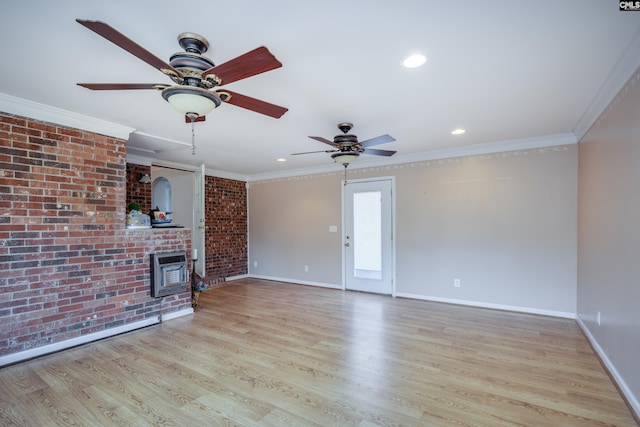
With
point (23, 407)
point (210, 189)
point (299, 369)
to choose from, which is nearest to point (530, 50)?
point (299, 369)

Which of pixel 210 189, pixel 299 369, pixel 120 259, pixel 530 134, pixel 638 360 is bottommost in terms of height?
pixel 299 369

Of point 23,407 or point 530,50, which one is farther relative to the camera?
point 23,407

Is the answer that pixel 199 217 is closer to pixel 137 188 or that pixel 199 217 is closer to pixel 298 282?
pixel 137 188

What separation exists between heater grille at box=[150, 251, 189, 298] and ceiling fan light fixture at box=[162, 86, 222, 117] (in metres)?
2.57

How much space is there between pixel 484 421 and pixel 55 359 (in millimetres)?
3631

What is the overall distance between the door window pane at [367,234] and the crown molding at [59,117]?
11.9 ft

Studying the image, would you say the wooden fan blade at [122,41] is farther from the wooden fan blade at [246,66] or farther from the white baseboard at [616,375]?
the white baseboard at [616,375]

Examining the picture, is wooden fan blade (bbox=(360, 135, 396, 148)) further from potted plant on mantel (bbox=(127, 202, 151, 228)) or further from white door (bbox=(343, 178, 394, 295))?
potted plant on mantel (bbox=(127, 202, 151, 228))

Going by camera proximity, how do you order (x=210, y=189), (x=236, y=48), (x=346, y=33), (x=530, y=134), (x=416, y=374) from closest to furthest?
(x=346, y=33), (x=236, y=48), (x=416, y=374), (x=530, y=134), (x=210, y=189)

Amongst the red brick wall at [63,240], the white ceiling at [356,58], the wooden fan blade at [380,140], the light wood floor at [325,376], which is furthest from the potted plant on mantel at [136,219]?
the wooden fan blade at [380,140]

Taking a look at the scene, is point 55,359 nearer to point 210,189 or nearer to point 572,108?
point 210,189

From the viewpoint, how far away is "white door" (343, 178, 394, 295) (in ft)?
16.9

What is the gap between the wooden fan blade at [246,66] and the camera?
1.47 m

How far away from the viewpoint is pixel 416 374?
252 cm
